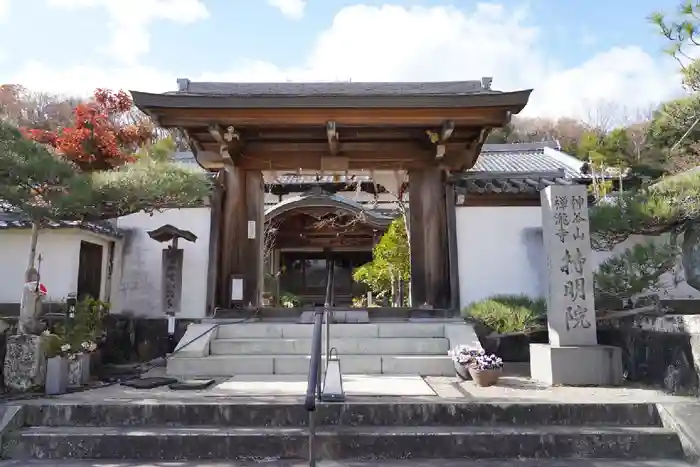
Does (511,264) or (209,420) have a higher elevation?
(511,264)


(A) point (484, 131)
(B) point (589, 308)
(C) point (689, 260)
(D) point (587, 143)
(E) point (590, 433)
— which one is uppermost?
(D) point (587, 143)

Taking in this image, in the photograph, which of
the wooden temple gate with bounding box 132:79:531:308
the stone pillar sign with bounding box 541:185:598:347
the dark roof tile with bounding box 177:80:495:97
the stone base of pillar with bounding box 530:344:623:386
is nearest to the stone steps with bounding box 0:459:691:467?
the stone base of pillar with bounding box 530:344:623:386

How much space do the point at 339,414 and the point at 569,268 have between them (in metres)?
3.70

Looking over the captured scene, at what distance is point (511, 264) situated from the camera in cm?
953

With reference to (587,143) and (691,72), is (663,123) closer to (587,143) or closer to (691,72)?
(691,72)

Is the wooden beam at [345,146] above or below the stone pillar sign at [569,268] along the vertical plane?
above

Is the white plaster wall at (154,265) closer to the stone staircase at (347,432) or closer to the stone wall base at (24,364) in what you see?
the stone wall base at (24,364)

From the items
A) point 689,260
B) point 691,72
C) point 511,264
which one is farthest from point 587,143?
point 691,72

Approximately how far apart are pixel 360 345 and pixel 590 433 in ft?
12.1

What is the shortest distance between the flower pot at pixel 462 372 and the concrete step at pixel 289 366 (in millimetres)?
239

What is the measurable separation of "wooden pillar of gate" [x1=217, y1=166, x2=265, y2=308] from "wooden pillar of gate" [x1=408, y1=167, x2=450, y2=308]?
2.93 meters

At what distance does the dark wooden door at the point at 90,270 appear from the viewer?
9.64 m

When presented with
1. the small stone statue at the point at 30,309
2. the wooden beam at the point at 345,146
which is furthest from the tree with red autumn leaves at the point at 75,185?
the wooden beam at the point at 345,146

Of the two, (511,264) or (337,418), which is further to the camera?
(511,264)
